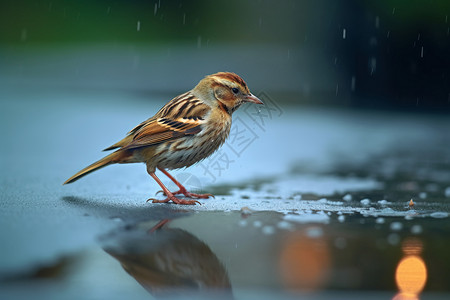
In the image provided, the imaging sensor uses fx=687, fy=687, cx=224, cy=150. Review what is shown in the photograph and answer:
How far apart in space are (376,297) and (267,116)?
9.60 metres

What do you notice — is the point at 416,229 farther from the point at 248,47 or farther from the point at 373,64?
the point at 248,47

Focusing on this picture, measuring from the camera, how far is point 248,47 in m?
22.6

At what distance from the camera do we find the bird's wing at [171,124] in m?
5.96

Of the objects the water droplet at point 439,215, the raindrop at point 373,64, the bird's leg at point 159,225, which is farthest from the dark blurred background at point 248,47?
the bird's leg at point 159,225

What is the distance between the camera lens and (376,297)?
3373 mm

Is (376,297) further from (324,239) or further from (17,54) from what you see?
(17,54)

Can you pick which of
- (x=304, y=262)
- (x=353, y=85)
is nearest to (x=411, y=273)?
(x=304, y=262)

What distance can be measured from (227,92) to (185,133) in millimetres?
648

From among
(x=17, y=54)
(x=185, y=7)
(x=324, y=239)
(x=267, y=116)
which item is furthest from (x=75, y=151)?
(x=185, y=7)

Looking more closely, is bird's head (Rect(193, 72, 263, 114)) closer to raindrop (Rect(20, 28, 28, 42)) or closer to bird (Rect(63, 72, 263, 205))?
bird (Rect(63, 72, 263, 205))

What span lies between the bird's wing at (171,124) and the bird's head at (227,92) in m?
0.14

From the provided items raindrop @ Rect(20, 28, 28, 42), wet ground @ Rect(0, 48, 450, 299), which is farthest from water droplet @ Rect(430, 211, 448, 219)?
raindrop @ Rect(20, 28, 28, 42)

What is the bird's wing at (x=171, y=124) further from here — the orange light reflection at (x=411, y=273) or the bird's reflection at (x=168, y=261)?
the orange light reflection at (x=411, y=273)

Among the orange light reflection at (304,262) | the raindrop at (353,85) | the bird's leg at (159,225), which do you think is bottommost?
the raindrop at (353,85)
